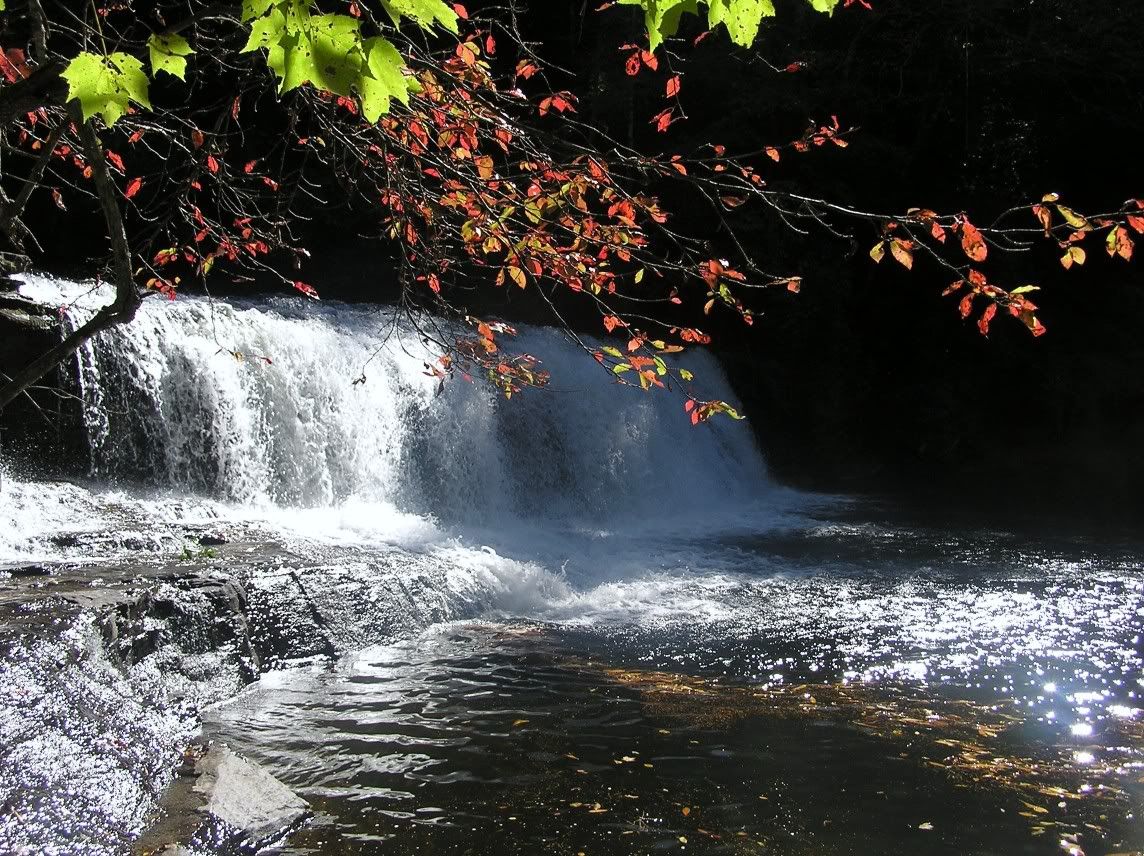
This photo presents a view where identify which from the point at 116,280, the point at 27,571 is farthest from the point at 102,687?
the point at 116,280

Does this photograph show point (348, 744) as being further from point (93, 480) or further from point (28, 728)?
point (93, 480)

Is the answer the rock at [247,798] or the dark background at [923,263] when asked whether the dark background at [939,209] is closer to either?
the dark background at [923,263]

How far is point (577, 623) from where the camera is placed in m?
7.09

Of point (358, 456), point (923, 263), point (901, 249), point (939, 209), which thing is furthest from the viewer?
point (939, 209)

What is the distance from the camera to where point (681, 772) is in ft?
14.2

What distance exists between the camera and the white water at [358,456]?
7895mm

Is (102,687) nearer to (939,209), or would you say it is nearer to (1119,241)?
(1119,241)

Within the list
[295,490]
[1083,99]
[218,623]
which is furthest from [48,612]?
[1083,99]

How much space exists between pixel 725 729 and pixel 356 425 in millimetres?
6038

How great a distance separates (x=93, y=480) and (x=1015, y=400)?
16.4m

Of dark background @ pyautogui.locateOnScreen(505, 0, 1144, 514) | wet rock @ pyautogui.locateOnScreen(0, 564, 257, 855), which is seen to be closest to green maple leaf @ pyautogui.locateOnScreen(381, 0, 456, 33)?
wet rock @ pyautogui.locateOnScreen(0, 564, 257, 855)

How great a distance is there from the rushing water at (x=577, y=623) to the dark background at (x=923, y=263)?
5100mm

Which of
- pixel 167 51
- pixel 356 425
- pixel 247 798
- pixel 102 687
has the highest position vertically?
pixel 167 51

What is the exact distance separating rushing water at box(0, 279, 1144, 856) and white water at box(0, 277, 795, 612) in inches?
1.4
